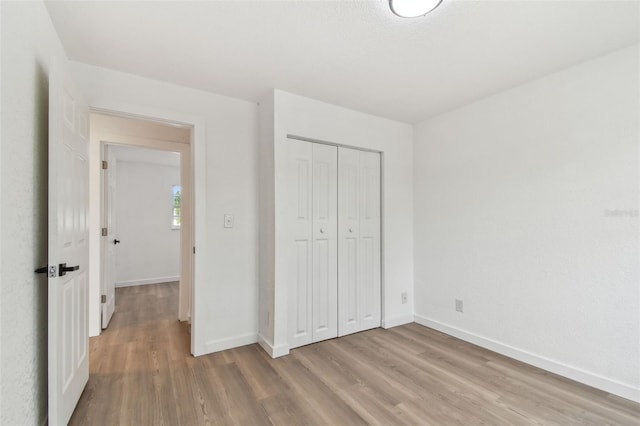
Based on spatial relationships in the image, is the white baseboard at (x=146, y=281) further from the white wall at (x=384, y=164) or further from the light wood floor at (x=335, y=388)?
the white wall at (x=384, y=164)

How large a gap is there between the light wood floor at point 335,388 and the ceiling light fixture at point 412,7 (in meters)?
2.32

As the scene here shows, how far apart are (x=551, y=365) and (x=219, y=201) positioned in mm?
3056

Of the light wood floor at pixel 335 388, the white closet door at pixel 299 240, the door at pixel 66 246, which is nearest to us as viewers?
the door at pixel 66 246

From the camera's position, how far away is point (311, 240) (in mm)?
2889

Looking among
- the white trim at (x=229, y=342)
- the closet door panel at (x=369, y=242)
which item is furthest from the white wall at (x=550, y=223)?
the white trim at (x=229, y=342)

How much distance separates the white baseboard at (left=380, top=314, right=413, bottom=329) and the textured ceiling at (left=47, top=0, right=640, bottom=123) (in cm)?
241

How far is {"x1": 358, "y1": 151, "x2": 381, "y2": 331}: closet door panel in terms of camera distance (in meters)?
3.22

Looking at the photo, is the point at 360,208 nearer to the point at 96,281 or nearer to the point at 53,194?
the point at 53,194

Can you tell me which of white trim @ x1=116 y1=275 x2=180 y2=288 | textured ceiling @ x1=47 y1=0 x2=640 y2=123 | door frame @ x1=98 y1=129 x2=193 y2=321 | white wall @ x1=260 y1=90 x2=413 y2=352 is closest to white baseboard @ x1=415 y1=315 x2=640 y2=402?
white wall @ x1=260 y1=90 x2=413 y2=352

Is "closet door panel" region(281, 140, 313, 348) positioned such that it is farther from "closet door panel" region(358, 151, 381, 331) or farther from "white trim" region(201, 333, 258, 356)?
"closet door panel" region(358, 151, 381, 331)

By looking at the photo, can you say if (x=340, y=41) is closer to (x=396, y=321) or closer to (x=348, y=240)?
(x=348, y=240)

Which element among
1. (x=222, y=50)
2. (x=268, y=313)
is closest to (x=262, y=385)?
(x=268, y=313)

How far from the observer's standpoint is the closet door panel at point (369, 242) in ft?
10.6

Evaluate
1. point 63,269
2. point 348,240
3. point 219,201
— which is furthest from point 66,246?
point 348,240
